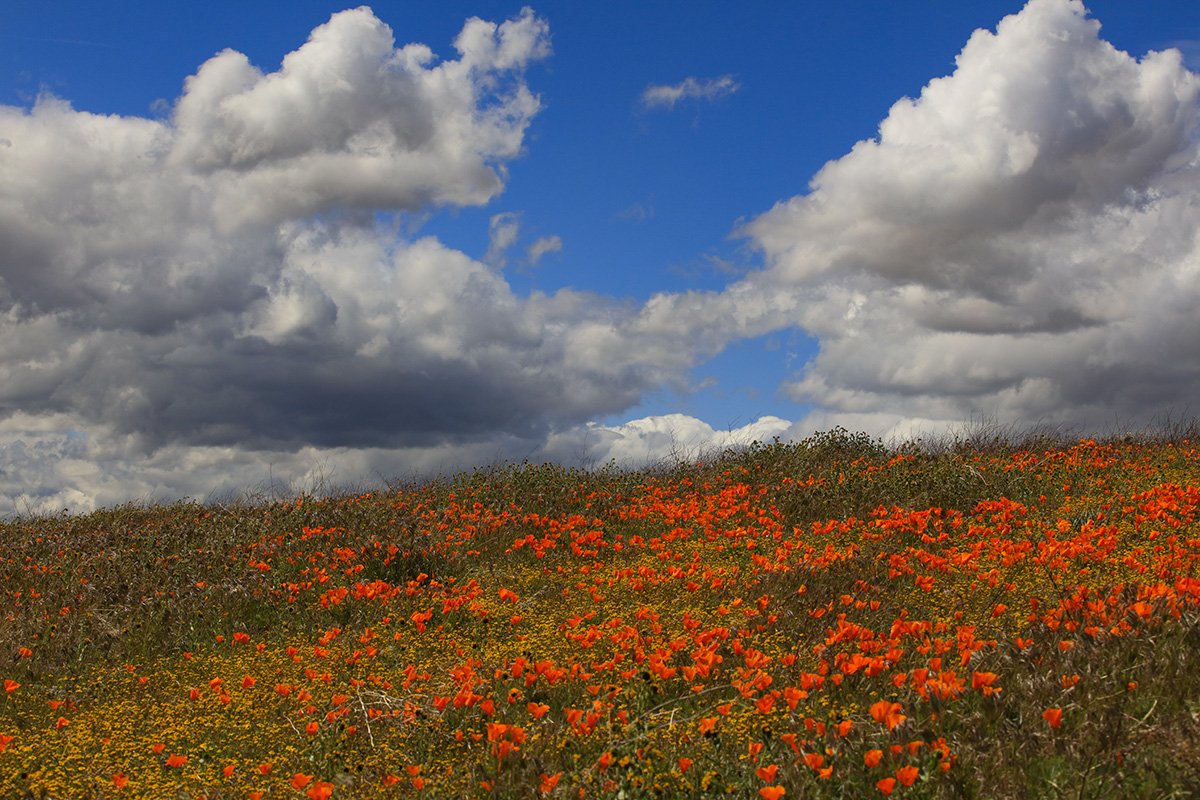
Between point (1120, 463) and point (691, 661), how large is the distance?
1093 cm

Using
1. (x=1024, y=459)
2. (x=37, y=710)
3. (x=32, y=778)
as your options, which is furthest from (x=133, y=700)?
(x=1024, y=459)

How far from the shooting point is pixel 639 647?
594 centimetres

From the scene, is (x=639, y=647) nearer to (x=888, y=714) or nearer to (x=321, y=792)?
(x=888, y=714)

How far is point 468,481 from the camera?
15.0m

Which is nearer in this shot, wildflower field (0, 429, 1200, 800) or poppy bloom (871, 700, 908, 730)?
poppy bloom (871, 700, 908, 730)

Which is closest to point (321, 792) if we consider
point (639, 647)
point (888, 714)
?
point (639, 647)

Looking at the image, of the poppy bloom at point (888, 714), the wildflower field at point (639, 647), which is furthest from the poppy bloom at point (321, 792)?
the poppy bloom at point (888, 714)

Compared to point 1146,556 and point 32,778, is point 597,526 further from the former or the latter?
point 32,778

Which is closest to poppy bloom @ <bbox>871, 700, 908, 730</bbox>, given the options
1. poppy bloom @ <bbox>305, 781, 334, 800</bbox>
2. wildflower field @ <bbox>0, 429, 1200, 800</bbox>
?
wildflower field @ <bbox>0, 429, 1200, 800</bbox>

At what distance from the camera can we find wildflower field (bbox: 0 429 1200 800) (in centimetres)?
420

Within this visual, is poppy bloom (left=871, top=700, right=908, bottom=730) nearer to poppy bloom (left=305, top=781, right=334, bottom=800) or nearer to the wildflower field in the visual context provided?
the wildflower field

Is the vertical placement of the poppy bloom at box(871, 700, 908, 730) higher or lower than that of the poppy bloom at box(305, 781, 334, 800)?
higher

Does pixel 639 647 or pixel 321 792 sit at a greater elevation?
pixel 639 647

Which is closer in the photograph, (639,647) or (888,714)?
(888,714)
